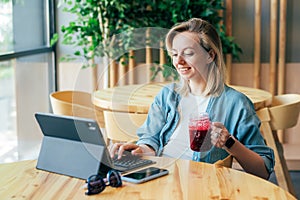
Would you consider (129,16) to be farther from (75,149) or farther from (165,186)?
(165,186)

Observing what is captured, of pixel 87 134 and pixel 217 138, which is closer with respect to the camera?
pixel 87 134

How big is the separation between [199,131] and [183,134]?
0.57 ft

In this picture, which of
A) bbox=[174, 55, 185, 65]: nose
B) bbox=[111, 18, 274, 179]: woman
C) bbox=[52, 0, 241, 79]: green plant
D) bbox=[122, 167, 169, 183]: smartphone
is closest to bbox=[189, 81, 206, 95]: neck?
bbox=[111, 18, 274, 179]: woman

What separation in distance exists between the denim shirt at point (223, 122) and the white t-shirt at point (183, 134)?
3 cm

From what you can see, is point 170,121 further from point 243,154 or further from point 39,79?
point 39,79

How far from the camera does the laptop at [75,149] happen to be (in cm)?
158

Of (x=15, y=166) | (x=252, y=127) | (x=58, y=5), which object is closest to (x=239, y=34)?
(x=58, y=5)

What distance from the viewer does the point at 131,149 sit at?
1.93m

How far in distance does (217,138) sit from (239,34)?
3.08 meters

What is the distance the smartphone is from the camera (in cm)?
164

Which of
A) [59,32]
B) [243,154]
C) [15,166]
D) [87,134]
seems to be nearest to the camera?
[87,134]

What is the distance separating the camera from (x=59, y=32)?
500 cm

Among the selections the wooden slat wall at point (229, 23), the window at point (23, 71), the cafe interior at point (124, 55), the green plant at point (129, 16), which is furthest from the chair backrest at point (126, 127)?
the wooden slat wall at point (229, 23)

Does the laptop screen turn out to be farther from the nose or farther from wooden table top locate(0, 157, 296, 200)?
the nose
